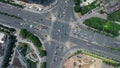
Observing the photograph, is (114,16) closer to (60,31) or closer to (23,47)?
(60,31)

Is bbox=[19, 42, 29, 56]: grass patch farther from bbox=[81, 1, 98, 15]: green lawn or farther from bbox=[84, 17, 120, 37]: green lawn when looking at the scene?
bbox=[84, 17, 120, 37]: green lawn

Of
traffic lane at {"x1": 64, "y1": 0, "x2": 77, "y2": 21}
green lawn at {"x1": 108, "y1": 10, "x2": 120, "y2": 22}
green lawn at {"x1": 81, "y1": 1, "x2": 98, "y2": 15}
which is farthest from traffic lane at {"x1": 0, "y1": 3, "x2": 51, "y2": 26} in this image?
green lawn at {"x1": 108, "y1": 10, "x2": 120, "y2": 22}

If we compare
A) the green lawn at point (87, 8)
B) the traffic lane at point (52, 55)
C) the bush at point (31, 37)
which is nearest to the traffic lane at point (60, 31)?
the traffic lane at point (52, 55)

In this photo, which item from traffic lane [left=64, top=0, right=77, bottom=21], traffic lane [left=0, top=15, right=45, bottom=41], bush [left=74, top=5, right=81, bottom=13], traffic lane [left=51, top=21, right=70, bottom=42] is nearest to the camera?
bush [left=74, top=5, right=81, bottom=13]

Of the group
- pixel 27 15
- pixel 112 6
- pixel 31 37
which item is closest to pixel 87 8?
pixel 112 6

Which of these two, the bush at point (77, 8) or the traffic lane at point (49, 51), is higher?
the bush at point (77, 8)

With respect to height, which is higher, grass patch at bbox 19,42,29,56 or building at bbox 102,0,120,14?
building at bbox 102,0,120,14

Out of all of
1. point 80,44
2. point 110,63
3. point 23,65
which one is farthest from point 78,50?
point 23,65

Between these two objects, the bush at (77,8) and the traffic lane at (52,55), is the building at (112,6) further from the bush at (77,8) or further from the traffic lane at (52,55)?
the traffic lane at (52,55)
